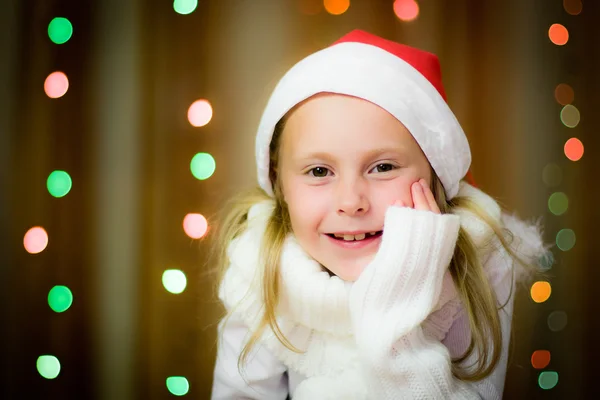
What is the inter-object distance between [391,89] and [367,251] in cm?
27

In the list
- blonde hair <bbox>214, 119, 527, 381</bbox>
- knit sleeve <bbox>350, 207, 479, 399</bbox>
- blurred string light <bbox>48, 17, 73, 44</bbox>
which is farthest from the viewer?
blurred string light <bbox>48, 17, 73, 44</bbox>

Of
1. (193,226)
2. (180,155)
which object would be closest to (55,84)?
(180,155)

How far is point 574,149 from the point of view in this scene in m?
1.28

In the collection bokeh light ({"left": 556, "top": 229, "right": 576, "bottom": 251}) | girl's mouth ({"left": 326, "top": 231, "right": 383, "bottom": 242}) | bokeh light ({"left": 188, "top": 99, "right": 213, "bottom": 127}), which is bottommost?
bokeh light ({"left": 556, "top": 229, "right": 576, "bottom": 251})

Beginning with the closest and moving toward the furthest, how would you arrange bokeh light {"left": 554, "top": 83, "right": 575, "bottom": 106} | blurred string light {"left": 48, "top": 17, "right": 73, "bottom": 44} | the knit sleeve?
the knit sleeve
blurred string light {"left": 48, "top": 17, "right": 73, "bottom": 44}
bokeh light {"left": 554, "top": 83, "right": 575, "bottom": 106}

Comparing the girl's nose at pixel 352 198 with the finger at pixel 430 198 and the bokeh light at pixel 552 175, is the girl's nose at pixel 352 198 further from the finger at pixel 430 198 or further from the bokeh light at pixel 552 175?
the bokeh light at pixel 552 175

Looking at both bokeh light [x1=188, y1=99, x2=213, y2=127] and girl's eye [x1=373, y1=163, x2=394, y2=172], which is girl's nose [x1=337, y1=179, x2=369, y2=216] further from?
bokeh light [x1=188, y1=99, x2=213, y2=127]

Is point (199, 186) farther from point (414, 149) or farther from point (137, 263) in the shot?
point (414, 149)

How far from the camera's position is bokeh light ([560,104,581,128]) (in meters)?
1.27

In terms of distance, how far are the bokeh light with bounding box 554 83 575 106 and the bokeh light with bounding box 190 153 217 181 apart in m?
0.81

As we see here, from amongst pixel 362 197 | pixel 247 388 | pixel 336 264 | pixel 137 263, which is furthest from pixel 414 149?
pixel 137 263

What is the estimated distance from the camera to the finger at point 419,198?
0.87m

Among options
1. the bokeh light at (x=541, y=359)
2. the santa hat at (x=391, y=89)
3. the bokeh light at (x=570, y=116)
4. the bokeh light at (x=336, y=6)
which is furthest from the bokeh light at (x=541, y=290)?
the bokeh light at (x=336, y=6)

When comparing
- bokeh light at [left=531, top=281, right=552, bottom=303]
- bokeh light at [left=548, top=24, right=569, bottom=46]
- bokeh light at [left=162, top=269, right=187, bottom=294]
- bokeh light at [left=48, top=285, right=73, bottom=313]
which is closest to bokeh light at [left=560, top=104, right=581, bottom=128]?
bokeh light at [left=548, top=24, right=569, bottom=46]
